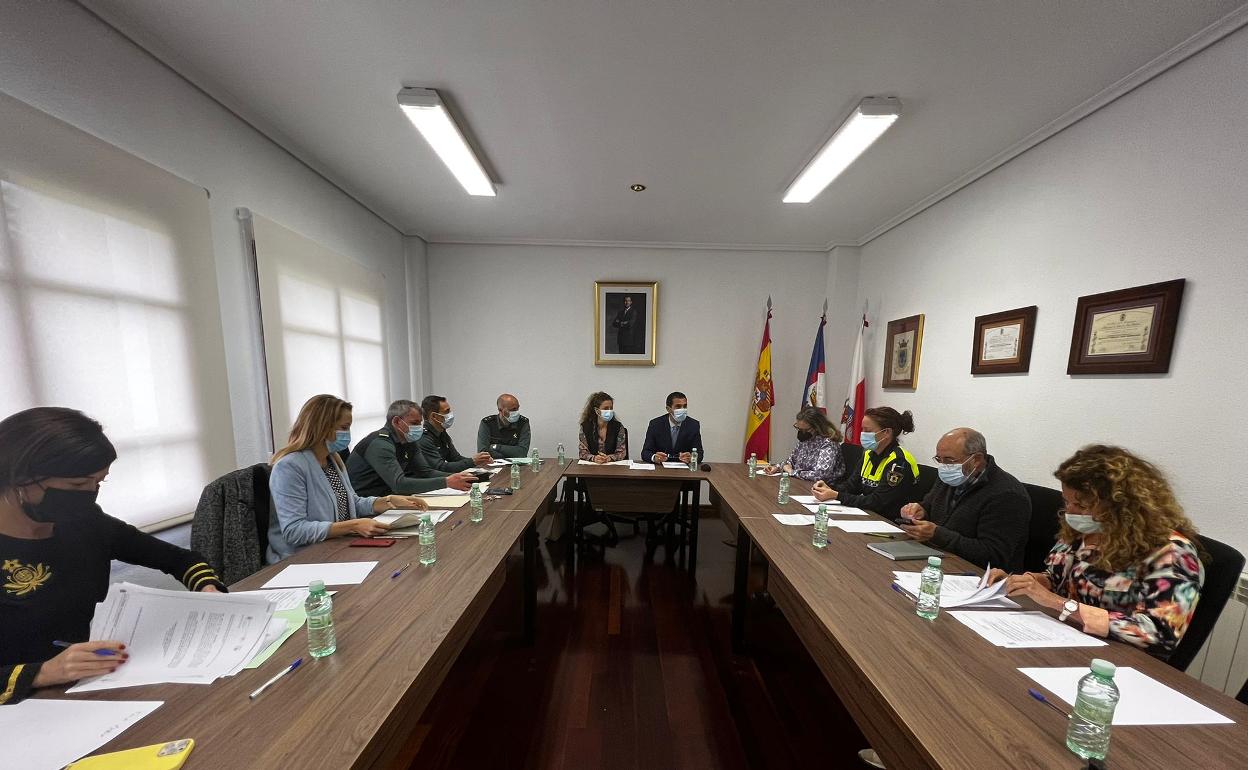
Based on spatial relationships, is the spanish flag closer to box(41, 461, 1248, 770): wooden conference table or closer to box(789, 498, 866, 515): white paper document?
box(789, 498, 866, 515): white paper document

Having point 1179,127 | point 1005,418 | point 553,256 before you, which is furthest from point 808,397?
point 553,256

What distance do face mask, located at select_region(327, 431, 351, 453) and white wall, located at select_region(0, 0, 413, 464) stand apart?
2.42 feet

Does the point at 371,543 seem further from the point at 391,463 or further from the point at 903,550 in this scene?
the point at 903,550

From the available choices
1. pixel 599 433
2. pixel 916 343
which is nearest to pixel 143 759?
pixel 599 433

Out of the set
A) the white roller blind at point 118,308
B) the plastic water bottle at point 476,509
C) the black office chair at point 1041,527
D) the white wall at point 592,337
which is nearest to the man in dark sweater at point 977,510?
the black office chair at point 1041,527

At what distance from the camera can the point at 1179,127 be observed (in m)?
1.69

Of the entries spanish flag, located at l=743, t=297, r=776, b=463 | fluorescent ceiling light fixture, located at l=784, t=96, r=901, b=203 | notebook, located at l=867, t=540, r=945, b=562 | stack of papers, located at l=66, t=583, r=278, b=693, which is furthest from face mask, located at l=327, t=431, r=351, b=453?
spanish flag, located at l=743, t=297, r=776, b=463

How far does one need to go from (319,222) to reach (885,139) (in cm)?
378

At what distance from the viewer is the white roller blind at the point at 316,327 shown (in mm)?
2406

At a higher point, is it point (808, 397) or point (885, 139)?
point (885, 139)

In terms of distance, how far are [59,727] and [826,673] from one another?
1731mm

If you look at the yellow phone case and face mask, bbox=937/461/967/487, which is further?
face mask, bbox=937/461/967/487

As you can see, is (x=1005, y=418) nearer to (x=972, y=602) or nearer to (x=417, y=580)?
(x=972, y=602)

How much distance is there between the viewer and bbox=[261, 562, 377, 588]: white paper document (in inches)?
51.1
